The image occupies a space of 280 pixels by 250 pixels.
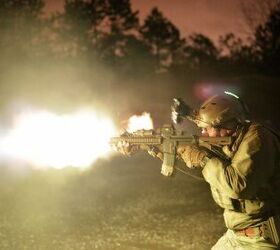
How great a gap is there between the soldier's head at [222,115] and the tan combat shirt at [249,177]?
26cm

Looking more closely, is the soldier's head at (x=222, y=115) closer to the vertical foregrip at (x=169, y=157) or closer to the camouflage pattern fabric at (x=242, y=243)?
the vertical foregrip at (x=169, y=157)

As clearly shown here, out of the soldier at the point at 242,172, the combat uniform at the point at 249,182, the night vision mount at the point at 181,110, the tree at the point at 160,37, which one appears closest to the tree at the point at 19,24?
the tree at the point at 160,37

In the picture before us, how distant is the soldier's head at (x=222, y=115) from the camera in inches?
192

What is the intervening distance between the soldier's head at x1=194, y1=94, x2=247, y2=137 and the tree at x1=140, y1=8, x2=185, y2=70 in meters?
44.4

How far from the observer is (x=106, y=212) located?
33.3 ft

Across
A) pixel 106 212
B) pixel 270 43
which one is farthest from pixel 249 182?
pixel 270 43

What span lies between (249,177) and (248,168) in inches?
3.3

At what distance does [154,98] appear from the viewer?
37.0 meters

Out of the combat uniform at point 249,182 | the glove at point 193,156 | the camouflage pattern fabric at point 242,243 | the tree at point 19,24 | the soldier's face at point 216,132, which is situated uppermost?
the tree at point 19,24

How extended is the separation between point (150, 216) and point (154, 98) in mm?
27548

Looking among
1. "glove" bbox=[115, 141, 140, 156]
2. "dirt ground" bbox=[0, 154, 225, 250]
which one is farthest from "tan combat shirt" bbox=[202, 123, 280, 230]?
"dirt ground" bbox=[0, 154, 225, 250]

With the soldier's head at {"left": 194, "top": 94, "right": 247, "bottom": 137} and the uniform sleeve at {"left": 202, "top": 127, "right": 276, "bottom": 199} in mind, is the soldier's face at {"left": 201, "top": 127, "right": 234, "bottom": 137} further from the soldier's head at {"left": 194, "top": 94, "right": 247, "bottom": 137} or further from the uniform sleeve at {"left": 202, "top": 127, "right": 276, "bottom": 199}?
the uniform sleeve at {"left": 202, "top": 127, "right": 276, "bottom": 199}

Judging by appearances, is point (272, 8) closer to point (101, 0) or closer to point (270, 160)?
point (101, 0)

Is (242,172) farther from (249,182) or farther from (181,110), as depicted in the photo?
(181,110)
